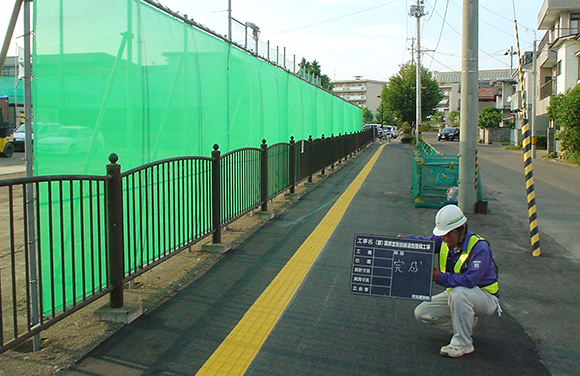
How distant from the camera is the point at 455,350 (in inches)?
163

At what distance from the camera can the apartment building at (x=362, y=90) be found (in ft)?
466

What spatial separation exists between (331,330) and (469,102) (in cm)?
759

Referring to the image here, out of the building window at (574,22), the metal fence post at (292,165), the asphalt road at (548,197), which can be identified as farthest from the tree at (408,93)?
the metal fence post at (292,165)

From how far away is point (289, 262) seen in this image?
6777 mm

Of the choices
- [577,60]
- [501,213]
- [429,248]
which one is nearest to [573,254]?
[501,213]

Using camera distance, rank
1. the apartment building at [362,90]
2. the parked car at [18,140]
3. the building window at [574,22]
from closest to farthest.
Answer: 1. the parked car at [18,140]
2. the building window at [574,22]
3. the apartment building at [362,90]

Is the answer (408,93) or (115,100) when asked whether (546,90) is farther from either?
(115,100)

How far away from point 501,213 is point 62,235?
919cm

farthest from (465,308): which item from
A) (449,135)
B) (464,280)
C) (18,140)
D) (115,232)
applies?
(449,135)

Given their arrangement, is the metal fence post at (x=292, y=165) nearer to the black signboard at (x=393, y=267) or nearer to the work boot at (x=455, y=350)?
the black signboard at (x=393, y=267)

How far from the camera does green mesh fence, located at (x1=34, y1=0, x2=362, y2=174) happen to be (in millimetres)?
4441

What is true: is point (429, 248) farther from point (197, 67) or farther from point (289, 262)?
point (197, 67)

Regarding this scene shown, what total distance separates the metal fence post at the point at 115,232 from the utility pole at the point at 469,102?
7.81m

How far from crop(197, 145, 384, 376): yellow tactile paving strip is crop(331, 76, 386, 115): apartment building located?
450 feet
